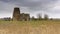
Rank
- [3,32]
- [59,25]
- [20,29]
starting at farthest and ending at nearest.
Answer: [59,25], [20,29], [3,32]

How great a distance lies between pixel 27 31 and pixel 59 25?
2.09m

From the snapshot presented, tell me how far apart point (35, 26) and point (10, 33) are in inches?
57.6

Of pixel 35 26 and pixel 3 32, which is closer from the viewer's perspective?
pixel 3 32

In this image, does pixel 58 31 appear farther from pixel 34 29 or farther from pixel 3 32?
pixel 3 32

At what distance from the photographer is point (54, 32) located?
7.63 metres

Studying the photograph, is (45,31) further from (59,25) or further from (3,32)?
(3,32)

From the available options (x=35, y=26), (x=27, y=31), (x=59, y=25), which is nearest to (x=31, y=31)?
(x=27, y=31)

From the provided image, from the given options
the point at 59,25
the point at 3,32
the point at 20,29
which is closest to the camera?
the point at 3,32

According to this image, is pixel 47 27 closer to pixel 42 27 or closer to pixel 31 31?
pixel 42 27

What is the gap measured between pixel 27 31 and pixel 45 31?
2.99 feet

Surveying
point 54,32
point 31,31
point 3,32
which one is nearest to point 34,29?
point 31,31

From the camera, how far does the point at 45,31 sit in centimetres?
758

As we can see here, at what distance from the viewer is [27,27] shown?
7789mm

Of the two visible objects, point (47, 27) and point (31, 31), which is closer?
A: point (31, 31)
